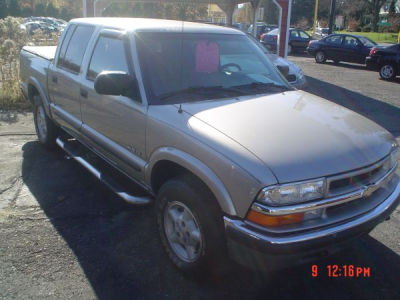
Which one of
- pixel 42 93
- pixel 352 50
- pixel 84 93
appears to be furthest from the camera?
pixel 352 50

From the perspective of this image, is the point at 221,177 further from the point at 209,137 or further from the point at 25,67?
the point at 25,67

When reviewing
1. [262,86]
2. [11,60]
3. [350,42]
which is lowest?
[11,60]

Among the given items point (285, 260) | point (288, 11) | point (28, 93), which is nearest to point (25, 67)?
point (28, 93)

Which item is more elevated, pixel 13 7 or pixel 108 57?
pixel 13 7

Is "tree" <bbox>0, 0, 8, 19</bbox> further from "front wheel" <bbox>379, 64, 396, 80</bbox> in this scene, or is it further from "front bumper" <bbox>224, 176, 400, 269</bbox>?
"front bumper" <bbox>224, 176, 400, 269</bbox>

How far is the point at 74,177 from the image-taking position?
4996 millimetres

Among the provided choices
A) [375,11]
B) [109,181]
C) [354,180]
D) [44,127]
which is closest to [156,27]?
[109,181]

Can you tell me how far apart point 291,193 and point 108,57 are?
240cm

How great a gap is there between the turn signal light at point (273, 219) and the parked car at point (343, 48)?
17.9 m

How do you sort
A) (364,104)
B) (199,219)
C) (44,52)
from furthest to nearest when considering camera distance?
(364,104) → (44,52) → (199,219)

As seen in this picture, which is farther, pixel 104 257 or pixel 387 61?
pixel 387 61

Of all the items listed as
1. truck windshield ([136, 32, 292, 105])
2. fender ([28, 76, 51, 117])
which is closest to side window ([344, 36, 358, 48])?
truck windshield ([136, 32, 292, 105])

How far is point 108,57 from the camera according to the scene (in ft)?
12.8

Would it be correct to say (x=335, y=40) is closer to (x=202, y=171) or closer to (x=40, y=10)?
(x=202, y=171)
